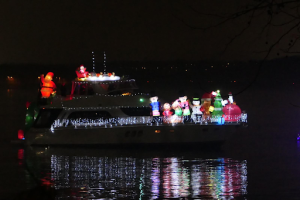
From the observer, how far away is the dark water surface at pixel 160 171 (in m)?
14.2

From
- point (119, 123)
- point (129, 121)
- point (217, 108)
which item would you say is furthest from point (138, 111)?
point (217, 108)

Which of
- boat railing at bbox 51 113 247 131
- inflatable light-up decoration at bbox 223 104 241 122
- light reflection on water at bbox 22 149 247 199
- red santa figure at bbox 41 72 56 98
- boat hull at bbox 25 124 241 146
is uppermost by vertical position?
red santa figure at bbox 41 72 56 98

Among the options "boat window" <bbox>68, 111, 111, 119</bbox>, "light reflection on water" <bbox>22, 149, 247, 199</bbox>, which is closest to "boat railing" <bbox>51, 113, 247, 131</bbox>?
"boat window" <bbox>68, 111, 111, 119</bbox>

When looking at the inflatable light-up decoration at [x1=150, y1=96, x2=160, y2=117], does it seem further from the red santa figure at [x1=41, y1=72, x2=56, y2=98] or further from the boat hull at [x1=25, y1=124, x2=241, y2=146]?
the red santa figure at [x1=41, y1=72, x2=56, y2=98]

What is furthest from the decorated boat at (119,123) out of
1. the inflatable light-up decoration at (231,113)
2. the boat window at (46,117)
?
the inflatable light-up decoration at (231,113)

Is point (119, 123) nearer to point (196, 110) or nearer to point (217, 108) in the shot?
point (196, 110)

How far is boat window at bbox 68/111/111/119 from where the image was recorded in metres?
22.0

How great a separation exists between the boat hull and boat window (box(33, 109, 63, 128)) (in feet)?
0.84

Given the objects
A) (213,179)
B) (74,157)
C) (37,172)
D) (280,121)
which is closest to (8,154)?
(74,157)

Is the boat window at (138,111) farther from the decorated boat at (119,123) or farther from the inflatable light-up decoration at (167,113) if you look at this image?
the inflatable light-up decoration at (167,113)

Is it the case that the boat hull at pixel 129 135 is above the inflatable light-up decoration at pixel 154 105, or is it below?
below

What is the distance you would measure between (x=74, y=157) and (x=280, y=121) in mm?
19655

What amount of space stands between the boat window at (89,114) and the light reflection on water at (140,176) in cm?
169

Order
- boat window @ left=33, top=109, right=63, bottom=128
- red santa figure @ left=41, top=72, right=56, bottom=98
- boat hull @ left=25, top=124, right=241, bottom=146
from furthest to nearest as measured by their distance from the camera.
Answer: red santa figure @ left=41, top=72, right=56, bottom=98, boat window @ left=33, top=109, right=63, bottom=128, boat hull @ left=25, top=124, right=241, bottom=146
